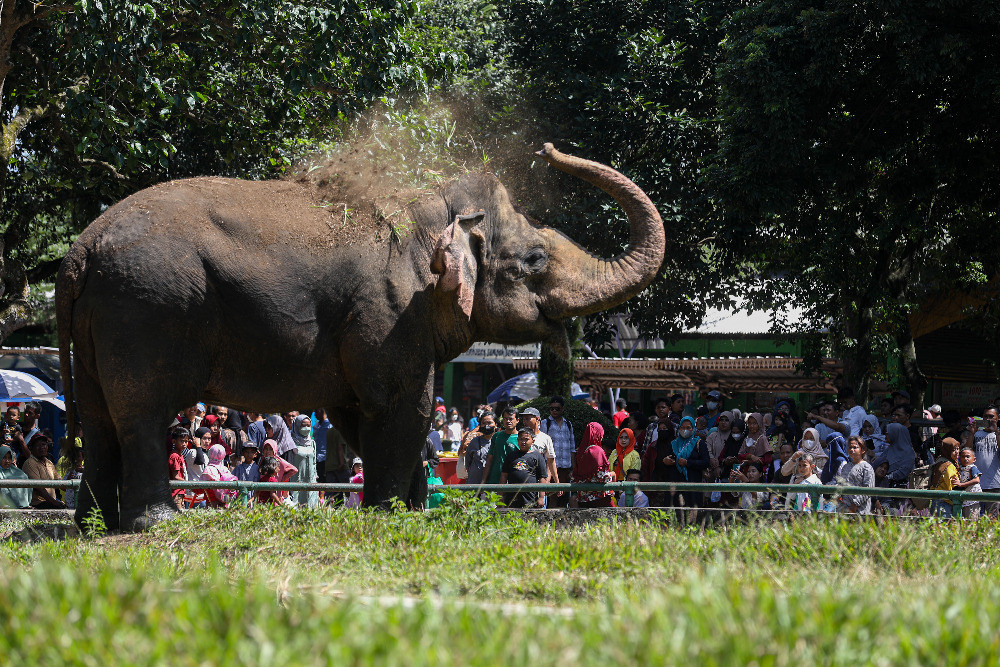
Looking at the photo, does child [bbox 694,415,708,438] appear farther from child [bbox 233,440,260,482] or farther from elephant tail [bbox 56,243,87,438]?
elephant tail [bbox 56,243,87,438]

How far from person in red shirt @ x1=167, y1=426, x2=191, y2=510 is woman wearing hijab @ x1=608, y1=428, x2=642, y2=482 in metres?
5.60

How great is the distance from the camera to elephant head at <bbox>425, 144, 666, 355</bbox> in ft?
28.1

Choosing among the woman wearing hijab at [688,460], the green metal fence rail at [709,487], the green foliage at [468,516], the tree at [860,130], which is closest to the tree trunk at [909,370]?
the tree at [860,130]

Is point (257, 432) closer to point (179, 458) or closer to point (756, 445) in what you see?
point (179, 458)

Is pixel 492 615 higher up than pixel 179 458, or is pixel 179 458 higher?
pixel 179 458

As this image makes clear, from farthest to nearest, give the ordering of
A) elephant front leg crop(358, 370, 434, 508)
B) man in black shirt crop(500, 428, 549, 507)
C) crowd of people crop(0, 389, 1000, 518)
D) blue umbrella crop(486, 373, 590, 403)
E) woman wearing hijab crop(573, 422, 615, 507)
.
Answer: blue umbrella crop(486, 373, 590, 403) → woman wearing hijab crop(573, 422, 615, 507) → crowd of people crop(0, 389, 1000, 518) → man in black shirt crop(500, 428, 549, 507) → elephant front leg crop(358, 370, 434, 508)

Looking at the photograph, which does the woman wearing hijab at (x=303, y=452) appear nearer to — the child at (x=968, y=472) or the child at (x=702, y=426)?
the child at (x=702, y=426)

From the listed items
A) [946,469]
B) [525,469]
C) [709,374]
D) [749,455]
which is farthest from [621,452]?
[709,374]

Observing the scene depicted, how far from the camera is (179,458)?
1277 centimetres

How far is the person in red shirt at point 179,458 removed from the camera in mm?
12434

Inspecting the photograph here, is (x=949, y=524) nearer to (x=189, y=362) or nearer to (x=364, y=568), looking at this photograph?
(x=364, y=568)

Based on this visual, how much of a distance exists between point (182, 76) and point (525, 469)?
7.07 metres

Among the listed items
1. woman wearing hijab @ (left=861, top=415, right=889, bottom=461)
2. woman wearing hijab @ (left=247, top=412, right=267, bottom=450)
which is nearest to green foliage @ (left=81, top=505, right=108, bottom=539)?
woman wearing hijab @ (left=247, top=412, right=267, bottom=450)

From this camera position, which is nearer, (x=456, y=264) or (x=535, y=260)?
(x=456, y=264)
